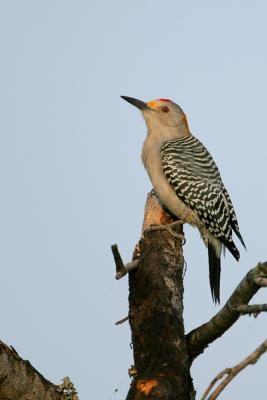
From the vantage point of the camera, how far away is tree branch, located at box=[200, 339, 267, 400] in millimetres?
3338

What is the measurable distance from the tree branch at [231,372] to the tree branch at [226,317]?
96 cm

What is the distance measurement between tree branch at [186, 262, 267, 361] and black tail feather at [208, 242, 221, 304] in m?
1.96

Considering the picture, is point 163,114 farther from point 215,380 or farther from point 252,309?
point 215,380

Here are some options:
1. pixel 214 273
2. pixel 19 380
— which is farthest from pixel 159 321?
pixel 214 273

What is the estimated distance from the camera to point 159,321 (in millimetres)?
5184

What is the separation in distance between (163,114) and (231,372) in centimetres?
600

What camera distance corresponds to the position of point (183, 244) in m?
6.85

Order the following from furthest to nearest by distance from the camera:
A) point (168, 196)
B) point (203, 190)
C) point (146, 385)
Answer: point (203, 190) < point (168, 196) < point (146, 385)

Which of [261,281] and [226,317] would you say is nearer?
[261,281]

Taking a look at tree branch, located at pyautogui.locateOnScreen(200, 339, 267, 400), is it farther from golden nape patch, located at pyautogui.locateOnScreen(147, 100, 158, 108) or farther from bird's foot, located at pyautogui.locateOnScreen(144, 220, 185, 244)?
golden nape patch, located at pyautogui.locateOnScreen(147, 100, 158, 108)

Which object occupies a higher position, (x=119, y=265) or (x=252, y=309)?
(x=119, y=265)

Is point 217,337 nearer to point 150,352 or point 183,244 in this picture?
point 150,352

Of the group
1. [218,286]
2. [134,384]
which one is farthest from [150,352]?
[218,286]

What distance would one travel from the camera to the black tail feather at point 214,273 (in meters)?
7.26
